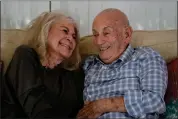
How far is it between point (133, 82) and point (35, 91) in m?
0.49

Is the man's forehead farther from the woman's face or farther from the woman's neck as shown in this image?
the woman's neck

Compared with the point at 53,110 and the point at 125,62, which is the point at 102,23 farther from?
the point at 53,110

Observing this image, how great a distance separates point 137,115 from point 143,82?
0.16 m

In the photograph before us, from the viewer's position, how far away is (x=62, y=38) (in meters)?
1.57

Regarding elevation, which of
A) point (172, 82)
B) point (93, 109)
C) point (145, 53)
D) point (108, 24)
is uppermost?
point (108, 24)

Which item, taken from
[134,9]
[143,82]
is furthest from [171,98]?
[134,9]

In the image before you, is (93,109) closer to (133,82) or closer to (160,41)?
(133,82)

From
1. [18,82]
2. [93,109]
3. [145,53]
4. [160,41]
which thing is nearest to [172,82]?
→ [145,53]

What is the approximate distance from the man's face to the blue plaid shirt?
0.19 ft

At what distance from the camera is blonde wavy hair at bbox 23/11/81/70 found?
153 cm

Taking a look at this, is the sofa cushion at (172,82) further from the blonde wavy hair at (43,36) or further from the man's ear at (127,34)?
the blonde wavy hair at (43,36)

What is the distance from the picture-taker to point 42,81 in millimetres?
1415

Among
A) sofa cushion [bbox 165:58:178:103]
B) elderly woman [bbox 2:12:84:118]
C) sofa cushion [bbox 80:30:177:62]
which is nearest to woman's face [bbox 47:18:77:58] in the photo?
elderly woman [bbox 2:12:84:118]

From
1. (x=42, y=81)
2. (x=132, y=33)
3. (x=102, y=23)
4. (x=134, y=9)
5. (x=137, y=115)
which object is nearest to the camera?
(x=137, y=115)
